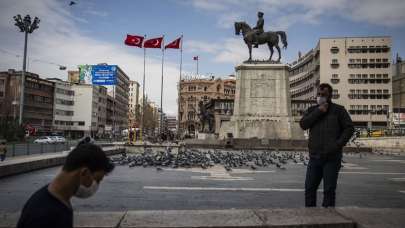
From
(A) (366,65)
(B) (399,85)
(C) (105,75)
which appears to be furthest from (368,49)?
(C) (105,75)

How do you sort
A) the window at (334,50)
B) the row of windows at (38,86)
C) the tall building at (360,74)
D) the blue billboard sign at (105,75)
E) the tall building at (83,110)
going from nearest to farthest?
the blue billboard sign at (105,75) < the row of windows at (38,86) < the tall building at (360,74) < the window at (334,50) < the tall building at (83,110)

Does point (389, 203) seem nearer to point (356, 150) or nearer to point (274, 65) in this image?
point (356, 150)

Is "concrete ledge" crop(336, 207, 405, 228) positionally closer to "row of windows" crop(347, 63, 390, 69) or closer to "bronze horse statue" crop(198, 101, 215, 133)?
"bronze horse statue" crop(198, 101, 215, 133)

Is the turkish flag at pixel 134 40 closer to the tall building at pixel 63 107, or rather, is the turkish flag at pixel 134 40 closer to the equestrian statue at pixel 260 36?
the equestrian statue at pixel 260 36

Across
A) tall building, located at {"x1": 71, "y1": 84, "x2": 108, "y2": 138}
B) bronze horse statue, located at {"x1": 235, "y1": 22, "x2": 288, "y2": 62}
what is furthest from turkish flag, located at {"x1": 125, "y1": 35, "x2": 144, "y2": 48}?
tall building, located at {"x1": 71, "y1": 84, "x2": 108, "y2": 138}

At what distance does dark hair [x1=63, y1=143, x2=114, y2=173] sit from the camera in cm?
250

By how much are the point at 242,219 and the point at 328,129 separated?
2.19 meters

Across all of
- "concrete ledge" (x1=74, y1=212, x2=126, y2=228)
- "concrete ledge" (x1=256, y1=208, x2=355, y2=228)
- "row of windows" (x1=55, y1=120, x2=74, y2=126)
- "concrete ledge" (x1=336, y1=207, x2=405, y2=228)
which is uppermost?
"row of windows" (x1=55, y1=120, x2=74, y2=126)

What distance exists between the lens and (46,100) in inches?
3656

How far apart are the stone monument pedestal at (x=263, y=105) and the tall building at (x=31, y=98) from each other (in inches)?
2197

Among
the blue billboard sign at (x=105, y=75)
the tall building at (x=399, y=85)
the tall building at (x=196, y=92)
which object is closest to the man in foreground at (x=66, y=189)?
the blue billboard sign at (x=105, y=75)

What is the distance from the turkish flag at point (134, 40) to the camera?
37906mm

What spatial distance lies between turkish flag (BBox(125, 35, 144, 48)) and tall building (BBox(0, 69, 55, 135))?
49.2 m

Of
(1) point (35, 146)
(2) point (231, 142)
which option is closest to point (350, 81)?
(2) point (231, 142)
